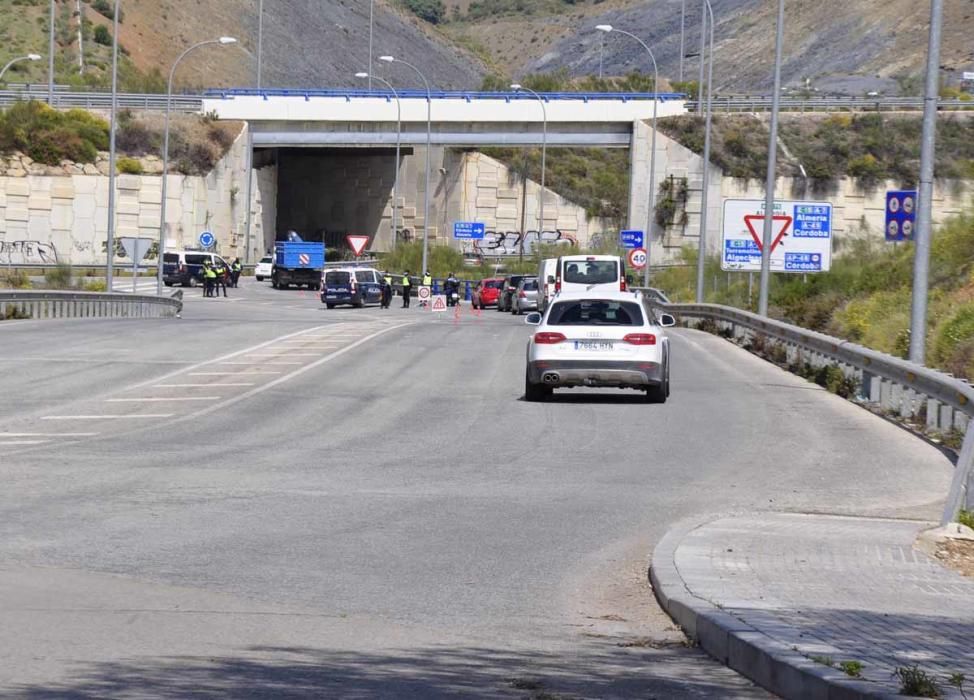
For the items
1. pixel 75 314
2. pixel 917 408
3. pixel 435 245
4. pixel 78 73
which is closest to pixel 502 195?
pixel 435 245

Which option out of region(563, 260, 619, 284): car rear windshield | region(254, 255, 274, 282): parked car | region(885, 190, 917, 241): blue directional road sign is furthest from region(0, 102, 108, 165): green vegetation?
region(885, 190, 917, 241): blue directional road sign

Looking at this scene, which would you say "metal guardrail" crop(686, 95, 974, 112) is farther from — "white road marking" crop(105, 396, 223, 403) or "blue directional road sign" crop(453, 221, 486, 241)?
"white road marking" crop(105, 396, 223, 403)

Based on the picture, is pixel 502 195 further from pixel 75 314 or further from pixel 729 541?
pixel 729 541

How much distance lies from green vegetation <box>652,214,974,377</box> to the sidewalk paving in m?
14.5

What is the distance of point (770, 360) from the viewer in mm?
35094

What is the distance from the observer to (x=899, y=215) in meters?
28.0

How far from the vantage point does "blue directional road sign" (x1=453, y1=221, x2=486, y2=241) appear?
A: 97.7 metres

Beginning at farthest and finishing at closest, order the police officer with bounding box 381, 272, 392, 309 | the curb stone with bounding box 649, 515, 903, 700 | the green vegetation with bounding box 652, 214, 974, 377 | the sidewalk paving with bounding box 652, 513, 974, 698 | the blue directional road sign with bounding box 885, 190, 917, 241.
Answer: the police officer with bounding box 381, 272, 392, 309, the green vegetation with bounding box 652, 214, 974, 377, the blue directional road sign with bounding box 885, 190, 917, 241, the sidewalk paving with bounding box 652, 513, 974, 698, the curb stone with bounding box 649, 515, 903, 700

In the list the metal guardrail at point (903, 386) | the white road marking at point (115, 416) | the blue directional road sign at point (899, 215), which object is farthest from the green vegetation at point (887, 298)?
the white road marking at point (115, 416)

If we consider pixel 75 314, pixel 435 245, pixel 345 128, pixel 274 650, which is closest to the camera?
pixel 274 650

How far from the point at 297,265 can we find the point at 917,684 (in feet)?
262

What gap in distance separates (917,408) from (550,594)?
43.1 ft

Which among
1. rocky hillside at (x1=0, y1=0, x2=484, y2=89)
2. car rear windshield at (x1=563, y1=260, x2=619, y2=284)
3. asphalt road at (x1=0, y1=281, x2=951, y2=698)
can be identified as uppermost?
rocky hillside at (x1=0, y1=0, x2=484, y2=89)

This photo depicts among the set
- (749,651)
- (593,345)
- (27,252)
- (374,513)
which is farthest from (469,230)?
(749,651)
